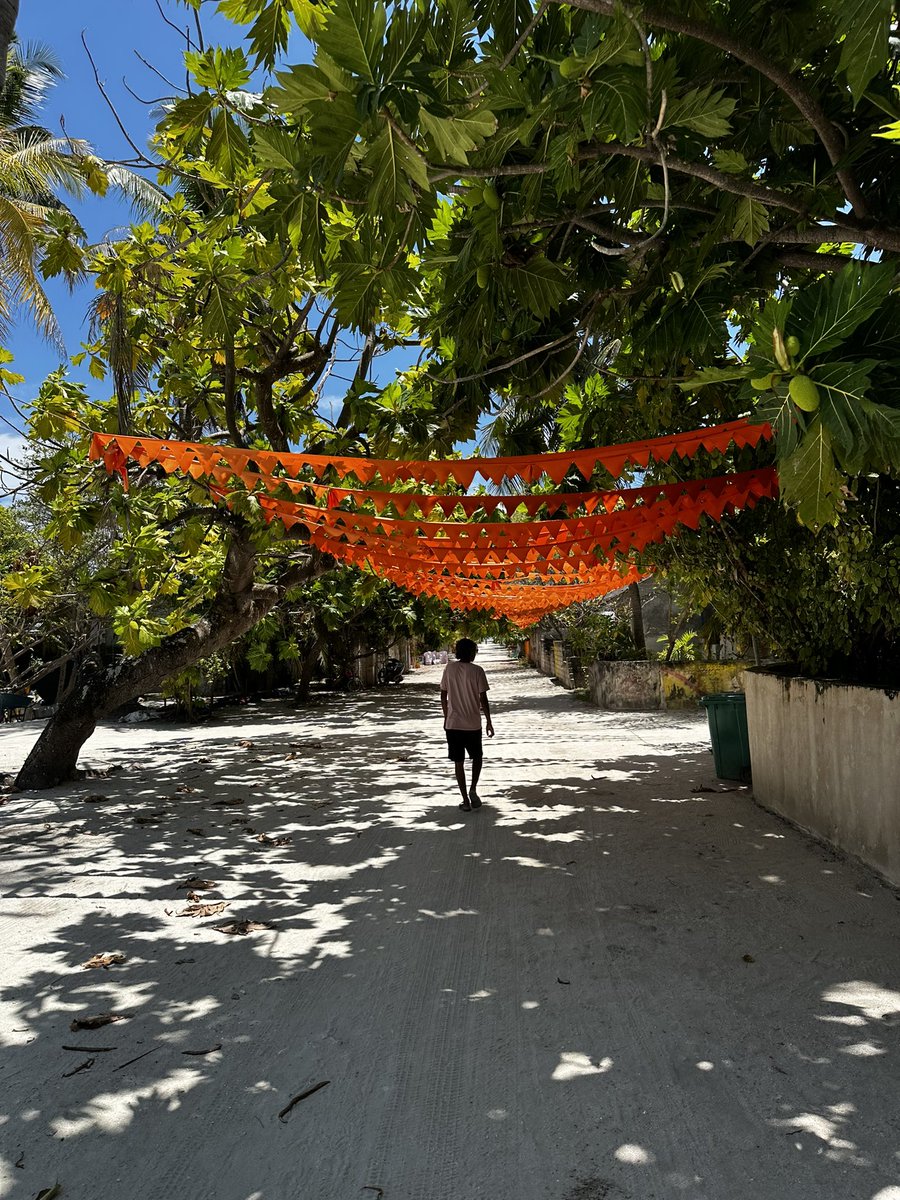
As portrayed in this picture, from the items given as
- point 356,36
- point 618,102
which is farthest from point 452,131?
point 618,102

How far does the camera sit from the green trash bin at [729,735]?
727cm

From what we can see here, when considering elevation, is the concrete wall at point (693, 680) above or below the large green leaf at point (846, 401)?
below

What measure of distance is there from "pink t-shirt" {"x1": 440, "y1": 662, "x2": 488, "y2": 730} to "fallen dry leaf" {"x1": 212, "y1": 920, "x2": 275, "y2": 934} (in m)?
2.95

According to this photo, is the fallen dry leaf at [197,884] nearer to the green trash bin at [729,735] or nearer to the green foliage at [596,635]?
the green trash bin at [729,735]

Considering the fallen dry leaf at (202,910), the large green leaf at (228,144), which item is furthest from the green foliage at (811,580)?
the fallen dry leaf at (202,910)

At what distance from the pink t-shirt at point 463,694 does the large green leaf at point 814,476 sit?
522 cm

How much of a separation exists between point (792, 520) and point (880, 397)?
425 centimetres

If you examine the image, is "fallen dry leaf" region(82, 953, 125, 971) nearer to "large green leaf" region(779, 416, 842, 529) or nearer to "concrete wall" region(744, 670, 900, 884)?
"large green leaf" region(779, 416, 842, 529)

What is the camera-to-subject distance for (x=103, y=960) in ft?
12.1

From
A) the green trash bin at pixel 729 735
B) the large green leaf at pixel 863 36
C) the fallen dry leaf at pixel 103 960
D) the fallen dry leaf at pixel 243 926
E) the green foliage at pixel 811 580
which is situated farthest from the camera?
the green trash bin at pixel 729 735

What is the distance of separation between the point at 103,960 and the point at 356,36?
387 centimetres

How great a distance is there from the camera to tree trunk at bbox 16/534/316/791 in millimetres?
8336

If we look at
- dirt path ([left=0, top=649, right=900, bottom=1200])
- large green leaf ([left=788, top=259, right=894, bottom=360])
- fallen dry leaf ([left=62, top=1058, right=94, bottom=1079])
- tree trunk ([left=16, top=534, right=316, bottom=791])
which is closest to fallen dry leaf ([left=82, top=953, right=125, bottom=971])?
dirt path ([left=0, top=649, right=900, bottom=1200])

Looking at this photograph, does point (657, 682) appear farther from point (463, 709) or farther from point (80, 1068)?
point (80, 1068)
